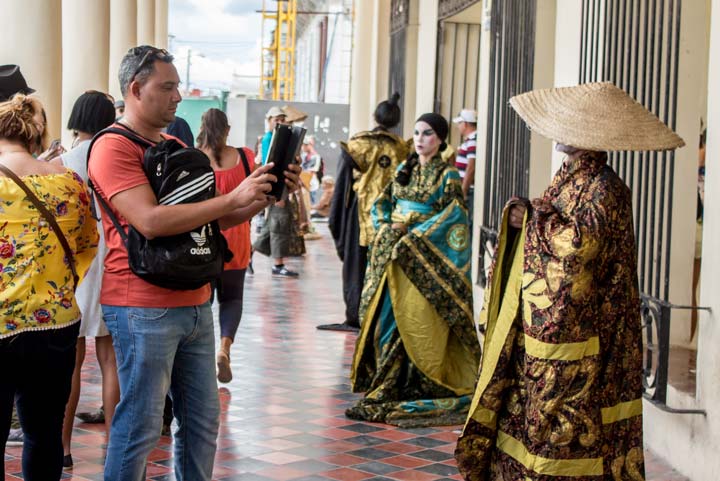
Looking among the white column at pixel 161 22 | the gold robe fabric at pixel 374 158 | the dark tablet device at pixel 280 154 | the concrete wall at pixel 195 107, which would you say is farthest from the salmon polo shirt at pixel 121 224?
the concrete wall at pixel 195 107

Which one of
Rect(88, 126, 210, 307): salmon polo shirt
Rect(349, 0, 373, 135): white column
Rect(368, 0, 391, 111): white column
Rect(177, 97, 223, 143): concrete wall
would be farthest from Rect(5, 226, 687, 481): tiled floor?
Rect(177, 97, 223, 143): concrete wall

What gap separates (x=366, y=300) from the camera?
21.3 feet

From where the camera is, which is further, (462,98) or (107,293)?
(462,98)

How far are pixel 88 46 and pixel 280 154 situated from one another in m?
6.98

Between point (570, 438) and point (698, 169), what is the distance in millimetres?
3243

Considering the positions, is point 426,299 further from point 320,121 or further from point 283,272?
point 320,121

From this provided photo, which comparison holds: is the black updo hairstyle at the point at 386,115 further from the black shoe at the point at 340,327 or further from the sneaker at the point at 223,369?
the sneaker at the point at 223,369

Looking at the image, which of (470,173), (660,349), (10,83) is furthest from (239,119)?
(660,349)

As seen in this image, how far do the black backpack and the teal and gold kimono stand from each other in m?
2.84

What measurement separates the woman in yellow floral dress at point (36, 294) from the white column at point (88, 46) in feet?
21.1

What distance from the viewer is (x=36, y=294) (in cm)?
358

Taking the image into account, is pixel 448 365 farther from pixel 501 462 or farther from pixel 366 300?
pixel 501 462

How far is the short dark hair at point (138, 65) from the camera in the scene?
11.5 ft

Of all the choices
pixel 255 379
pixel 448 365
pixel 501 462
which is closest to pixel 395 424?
pixel 448 365
